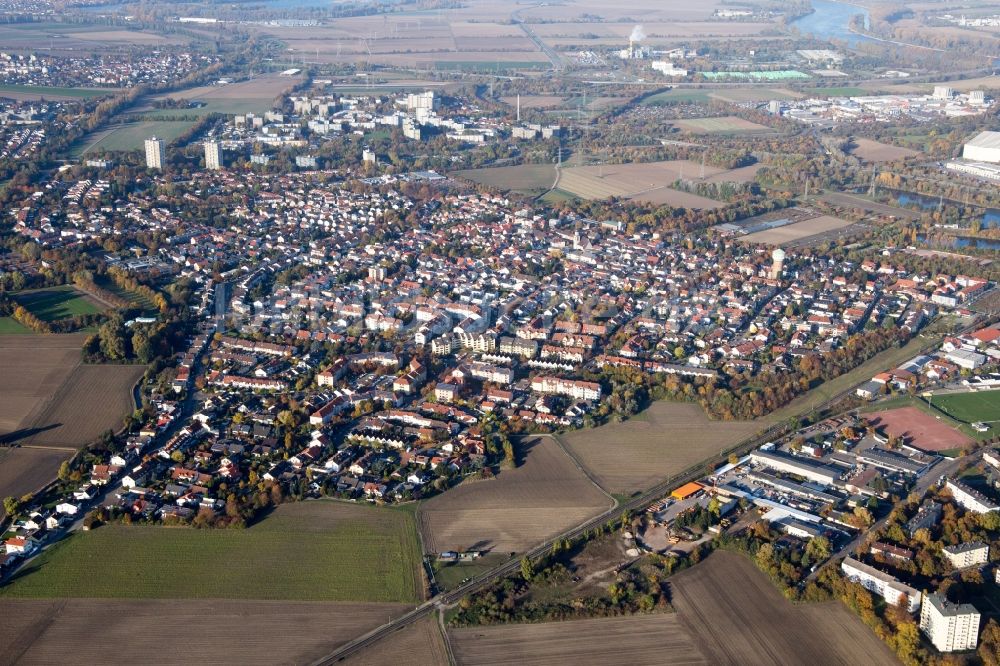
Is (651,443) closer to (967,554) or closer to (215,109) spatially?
(967,554)

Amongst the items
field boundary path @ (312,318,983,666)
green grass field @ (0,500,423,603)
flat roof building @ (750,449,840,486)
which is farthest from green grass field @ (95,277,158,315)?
flat roof building @ (750,449,840,486)

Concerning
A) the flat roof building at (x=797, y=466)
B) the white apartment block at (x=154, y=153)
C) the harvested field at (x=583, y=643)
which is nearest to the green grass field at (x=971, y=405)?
the flat roof building at (x=797, y=466)

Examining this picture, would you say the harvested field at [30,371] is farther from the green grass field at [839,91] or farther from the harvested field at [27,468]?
the green grass field at [839,91]

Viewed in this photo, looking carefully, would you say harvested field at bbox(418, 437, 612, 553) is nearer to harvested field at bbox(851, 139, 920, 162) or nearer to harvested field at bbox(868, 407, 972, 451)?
harvested field at bbox(868, 407, 972, 451)

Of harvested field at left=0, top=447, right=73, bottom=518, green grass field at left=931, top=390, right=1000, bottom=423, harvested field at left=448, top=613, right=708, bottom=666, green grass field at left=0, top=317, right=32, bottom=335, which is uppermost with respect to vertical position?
green grass field at left=0, top=317, right=32, bottom=335

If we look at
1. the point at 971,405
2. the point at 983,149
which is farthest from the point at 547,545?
the point at 983,149

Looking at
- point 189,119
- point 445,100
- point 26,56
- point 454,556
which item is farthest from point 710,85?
point 454,556
